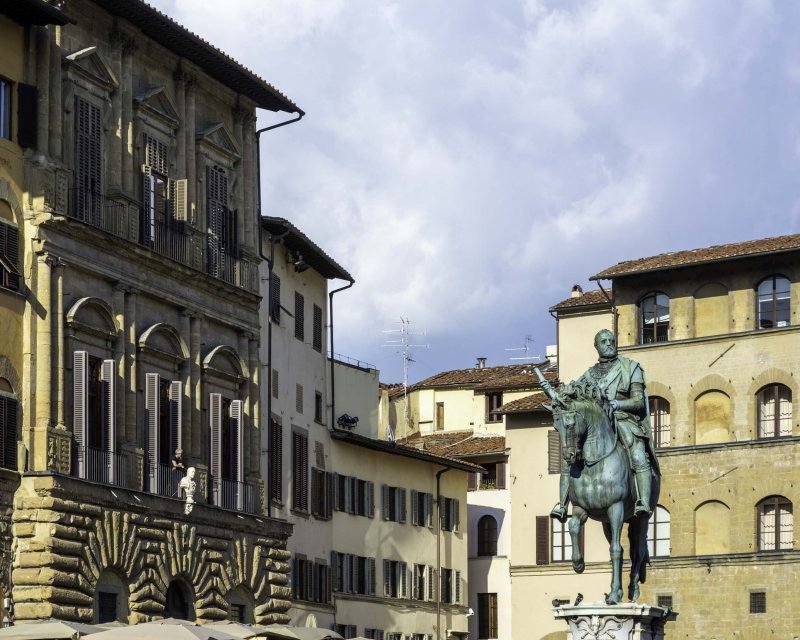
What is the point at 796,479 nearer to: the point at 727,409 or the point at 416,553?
the point at 727,409

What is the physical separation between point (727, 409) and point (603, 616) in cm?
4160

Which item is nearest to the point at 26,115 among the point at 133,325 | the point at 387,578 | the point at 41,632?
the point at 133,325

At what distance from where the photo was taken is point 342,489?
61.5 metres

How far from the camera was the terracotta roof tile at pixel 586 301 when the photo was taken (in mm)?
66775

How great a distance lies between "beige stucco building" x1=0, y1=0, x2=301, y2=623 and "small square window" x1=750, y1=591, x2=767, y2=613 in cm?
1740

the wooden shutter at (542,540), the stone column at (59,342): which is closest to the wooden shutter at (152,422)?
the stone column at (59,342)

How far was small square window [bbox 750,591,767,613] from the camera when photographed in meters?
60.6

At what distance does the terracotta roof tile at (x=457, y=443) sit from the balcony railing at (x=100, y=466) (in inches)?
1260

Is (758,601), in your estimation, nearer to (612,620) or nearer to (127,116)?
(127,116)

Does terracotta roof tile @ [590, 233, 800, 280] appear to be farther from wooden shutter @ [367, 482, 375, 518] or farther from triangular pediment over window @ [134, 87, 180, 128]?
triangular pediment over window @ [134, 87, 180, 128]

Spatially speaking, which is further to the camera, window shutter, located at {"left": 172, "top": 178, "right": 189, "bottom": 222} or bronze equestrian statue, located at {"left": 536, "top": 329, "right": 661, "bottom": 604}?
window shutter, located at {"left": 172, "top": 178, "right": 189, "bottom": 222}

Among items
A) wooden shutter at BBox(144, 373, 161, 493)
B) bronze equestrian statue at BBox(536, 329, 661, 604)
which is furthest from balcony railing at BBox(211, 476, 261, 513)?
bronze equestrian statue at BBox(536, 329, 661, 604)

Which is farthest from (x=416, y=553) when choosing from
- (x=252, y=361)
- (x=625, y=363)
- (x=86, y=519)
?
(x=625, y=363)

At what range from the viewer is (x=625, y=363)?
23609 mm
